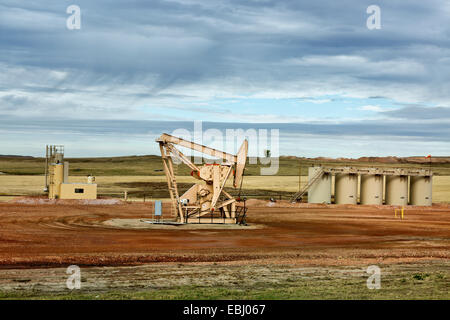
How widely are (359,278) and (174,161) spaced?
24123 mm

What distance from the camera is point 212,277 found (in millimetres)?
17328

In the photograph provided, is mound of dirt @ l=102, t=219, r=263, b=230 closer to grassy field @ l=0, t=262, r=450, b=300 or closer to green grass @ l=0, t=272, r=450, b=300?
grassy field @ l=0, t=262, r=450, b=300

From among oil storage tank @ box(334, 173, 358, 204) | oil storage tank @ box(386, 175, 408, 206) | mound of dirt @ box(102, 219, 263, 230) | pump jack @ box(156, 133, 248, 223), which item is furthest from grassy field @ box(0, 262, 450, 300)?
oil storage tank @ box(386, 175, 408, 206)

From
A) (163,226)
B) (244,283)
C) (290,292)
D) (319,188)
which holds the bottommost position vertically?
(163,226)

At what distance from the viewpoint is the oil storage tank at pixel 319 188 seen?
62.1 meters

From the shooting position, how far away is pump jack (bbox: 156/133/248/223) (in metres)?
39.0

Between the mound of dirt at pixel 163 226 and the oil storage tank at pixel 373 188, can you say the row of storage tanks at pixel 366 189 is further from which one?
the mound of dirt at pixel 163 226

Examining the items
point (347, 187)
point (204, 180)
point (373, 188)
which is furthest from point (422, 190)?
point (204, 180)

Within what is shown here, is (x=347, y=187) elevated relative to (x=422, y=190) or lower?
elevated

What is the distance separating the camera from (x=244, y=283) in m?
16.1

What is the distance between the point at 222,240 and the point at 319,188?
33245mm

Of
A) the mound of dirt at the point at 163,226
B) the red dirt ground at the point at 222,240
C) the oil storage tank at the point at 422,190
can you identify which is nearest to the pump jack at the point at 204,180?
the mound of dirt at the point at 163,226

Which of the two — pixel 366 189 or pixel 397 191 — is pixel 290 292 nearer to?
pixel 366 189
